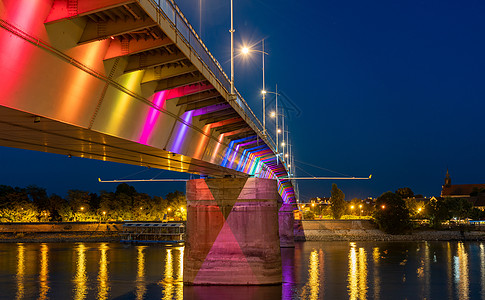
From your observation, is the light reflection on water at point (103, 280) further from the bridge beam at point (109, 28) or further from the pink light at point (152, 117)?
the bridge beam at point (109, 28)

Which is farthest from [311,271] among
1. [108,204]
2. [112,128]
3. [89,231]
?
[108,204]

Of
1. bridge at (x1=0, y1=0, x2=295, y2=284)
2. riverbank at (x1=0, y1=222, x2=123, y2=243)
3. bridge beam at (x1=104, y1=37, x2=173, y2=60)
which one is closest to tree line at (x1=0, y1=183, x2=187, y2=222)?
riverbank at (x1=0, y1=222, x2=123, y2=243)

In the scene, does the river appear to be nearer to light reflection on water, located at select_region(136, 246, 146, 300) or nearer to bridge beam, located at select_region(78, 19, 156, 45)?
light reflection on water, located at select_region(136, 246, 146, 300)

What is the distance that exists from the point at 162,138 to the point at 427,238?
322ft

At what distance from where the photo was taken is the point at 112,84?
51.1 ft

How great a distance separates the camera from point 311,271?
1889 inches

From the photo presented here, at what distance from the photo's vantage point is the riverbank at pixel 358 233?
105 meters

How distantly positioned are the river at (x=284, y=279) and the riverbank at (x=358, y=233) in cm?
4159

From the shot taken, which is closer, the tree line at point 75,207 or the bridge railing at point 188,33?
the bridge railing at point 188,33

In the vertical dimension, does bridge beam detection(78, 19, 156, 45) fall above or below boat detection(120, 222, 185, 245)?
above

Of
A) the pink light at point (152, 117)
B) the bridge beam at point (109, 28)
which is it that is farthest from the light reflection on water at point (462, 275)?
the bridge beam at point (109, 28)

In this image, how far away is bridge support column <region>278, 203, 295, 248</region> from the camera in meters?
85.8

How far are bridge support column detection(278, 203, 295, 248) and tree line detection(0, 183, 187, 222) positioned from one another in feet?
175

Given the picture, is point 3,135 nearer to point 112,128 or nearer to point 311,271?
point 112,128
